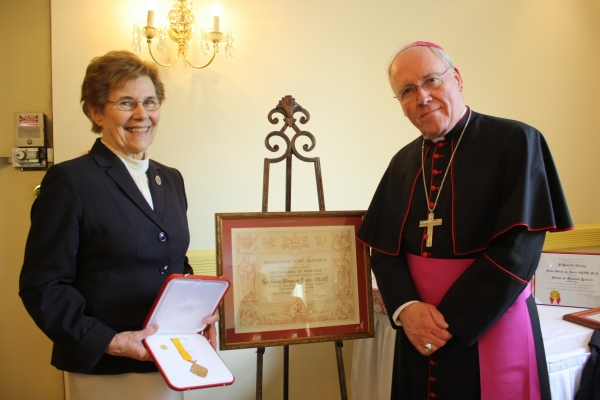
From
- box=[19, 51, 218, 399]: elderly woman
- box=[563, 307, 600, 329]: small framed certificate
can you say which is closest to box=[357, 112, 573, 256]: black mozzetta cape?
box=[19, 51, 218, 399]: elderly woman

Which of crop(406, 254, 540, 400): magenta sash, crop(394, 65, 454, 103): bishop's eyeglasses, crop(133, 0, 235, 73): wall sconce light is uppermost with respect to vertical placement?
crop(133, 0, 235, 73): wall sconce light

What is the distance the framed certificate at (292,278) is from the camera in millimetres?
1743

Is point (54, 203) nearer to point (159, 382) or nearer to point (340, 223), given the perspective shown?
point (159, 382)

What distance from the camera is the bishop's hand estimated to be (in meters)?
1.46

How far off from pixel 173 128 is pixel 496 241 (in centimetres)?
195

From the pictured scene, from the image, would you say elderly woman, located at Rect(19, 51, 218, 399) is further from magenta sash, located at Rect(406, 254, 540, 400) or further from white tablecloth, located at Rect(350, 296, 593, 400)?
white tablecloth, located at Rect(350, 296, 593, 400)

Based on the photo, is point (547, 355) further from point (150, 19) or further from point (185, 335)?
point (150, 19)

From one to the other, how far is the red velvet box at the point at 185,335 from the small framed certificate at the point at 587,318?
1791mm

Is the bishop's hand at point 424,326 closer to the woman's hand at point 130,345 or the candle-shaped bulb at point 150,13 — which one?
the woman's hand at point 130,345

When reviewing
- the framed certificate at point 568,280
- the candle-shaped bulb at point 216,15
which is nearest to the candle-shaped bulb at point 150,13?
the candle-shaped bulb at point 216,15

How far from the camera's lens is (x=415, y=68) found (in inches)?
61.2

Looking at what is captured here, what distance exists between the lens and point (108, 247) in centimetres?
133

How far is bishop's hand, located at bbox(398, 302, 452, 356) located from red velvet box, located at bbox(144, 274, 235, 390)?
624 mm

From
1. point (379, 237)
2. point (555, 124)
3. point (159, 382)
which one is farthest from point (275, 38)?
point (555, 124)
